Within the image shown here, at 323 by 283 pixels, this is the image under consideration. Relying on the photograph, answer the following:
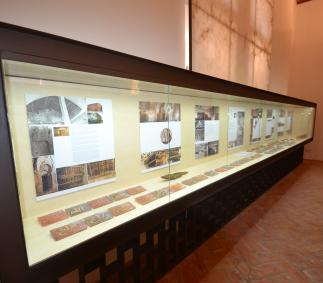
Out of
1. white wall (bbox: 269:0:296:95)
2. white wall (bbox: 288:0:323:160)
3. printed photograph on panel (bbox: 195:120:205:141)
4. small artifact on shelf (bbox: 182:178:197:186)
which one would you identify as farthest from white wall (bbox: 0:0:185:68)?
white wall (bbox: 288:0:323:160)

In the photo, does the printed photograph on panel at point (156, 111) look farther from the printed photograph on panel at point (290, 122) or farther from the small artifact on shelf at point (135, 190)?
the printed photograph on panel at point (290, 122)

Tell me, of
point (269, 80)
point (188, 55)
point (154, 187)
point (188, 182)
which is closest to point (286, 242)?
point (188, 182)

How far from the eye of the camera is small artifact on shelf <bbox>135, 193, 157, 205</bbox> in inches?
54.9

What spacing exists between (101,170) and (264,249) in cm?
192

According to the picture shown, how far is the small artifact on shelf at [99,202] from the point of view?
1.30 m

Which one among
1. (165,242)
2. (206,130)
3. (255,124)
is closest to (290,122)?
(255,124)

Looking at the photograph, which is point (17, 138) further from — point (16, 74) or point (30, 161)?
point (16, 74)

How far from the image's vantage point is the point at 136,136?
1.58 m

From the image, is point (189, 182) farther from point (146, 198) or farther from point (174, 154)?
point (146, 198)

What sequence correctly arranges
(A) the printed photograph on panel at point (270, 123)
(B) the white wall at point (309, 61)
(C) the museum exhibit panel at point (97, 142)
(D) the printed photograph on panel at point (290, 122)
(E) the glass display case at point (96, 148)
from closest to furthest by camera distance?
(C) the museum exhibit panel at point (97, 142)
(E) the glass display case at point (96, 148)
(A) the printed photograph on panel at point (270, 123)
(D) the printed photograph on panel at point (290, 122)
(B) the white wall at point (309, 61)

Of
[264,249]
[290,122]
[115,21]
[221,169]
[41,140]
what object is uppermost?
[115,21]

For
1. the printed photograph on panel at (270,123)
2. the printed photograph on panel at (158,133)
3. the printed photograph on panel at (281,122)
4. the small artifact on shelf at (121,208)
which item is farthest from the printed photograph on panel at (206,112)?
the printed photograph on panel at (281,122)

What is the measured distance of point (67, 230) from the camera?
103 centimetres

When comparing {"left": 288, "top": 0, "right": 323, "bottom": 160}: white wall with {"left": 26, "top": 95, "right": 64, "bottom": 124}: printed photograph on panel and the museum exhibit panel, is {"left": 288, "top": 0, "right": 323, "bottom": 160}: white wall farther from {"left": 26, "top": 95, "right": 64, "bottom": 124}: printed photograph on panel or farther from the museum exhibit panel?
{"left": 26, "top": 95, "right": 64, "bottom": 124}: printed photograph on panel
